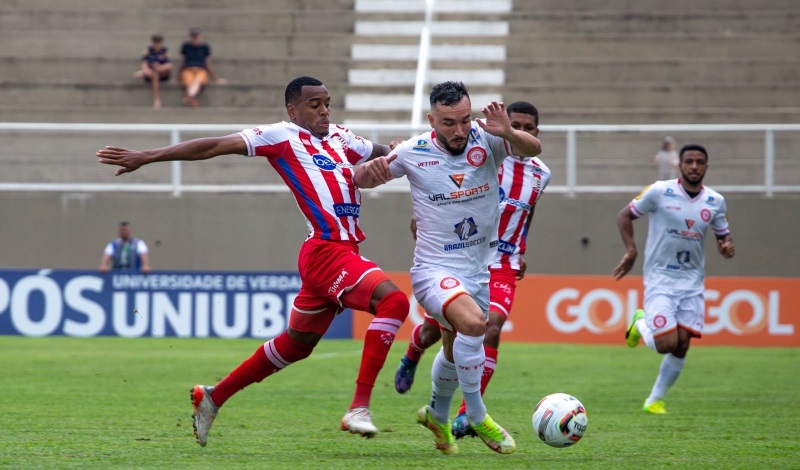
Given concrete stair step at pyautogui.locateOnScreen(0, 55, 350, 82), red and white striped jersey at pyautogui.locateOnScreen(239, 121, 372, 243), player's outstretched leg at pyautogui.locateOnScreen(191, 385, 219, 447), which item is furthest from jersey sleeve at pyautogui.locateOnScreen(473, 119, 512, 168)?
concrete stair step at pyautogui.locateOnScreen(0, 55, 350, 82)

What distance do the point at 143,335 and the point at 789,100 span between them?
1350 centimetres

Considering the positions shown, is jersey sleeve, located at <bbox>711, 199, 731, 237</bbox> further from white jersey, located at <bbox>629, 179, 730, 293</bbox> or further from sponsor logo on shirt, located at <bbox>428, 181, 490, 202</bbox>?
sponsor logo on shirt, located at <bbox>428, 181, 490, 202</bbox>

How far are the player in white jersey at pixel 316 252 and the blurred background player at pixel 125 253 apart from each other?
12700 mm

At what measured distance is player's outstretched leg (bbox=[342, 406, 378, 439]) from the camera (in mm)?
7129

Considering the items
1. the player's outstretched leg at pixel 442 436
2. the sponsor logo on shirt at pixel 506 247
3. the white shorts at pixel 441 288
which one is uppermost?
the sponsor logo on shirt at pixel 506 247

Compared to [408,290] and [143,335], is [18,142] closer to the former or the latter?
[143,335]

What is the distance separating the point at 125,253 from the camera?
20453 millimetres

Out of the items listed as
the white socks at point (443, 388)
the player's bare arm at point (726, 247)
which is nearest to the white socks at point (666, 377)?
the player's bare arm at point (726, 247)

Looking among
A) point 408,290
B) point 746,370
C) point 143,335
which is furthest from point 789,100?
point 143,335

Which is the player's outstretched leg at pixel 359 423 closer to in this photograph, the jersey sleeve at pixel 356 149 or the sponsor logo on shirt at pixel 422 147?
the sponsor logo on shirt at pixel 422 147

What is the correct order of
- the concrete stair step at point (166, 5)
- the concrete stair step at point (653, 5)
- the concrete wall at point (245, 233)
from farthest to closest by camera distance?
the concrete stair step at point (166, 5) < the concrete stair step at point (653, 5) < the concrete wall at point (245, 233)

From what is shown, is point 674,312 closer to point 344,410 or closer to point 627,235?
point 627,235

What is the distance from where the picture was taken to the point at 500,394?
38.3 feet

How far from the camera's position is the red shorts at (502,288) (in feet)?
29.9
